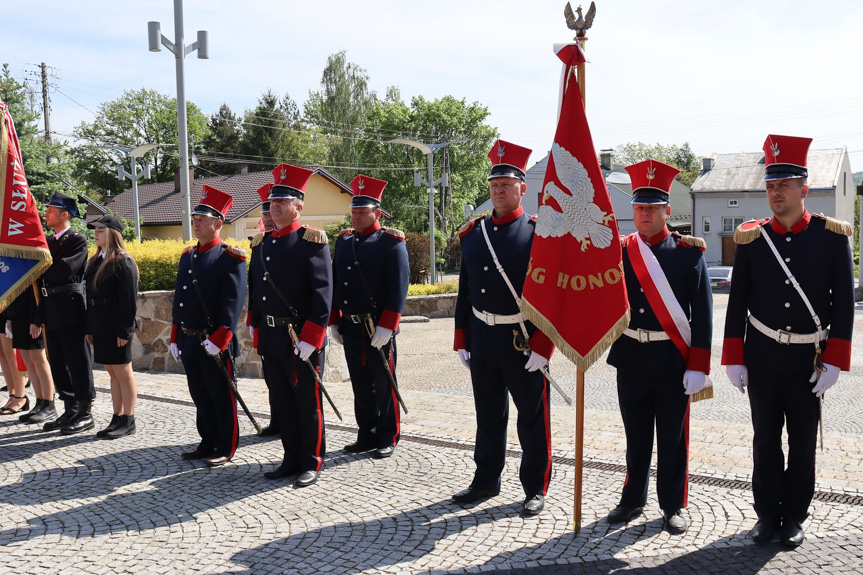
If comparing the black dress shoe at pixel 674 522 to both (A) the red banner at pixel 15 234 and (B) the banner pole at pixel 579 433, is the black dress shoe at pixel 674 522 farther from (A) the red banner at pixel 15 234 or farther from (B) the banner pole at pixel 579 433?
(A) the red banner at pixel 15 234

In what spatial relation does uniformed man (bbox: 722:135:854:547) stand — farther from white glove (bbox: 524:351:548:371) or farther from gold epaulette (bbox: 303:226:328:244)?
gold epaulette (bbox: 303:226:328:244)

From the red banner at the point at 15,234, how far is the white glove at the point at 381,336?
122 inches

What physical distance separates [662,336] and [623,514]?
41.7 inches

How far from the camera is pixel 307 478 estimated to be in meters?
5.52

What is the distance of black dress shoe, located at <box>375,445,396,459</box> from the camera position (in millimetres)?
6152

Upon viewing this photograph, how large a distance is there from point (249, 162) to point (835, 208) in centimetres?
4064

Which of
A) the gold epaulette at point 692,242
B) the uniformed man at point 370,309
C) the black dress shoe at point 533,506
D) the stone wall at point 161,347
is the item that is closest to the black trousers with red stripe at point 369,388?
the uniformed man at point 370,309

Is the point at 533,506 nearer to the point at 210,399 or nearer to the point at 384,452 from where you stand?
the point at 384,452

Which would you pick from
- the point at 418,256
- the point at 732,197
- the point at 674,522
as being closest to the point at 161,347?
the point at 674,522

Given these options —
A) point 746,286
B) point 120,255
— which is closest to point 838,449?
point 746,286

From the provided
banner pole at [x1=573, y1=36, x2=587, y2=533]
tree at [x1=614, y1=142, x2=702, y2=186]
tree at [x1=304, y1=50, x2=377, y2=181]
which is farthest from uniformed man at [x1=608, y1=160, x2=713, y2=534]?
tree at [x1=614, y1=142, x2=702, y2=186]

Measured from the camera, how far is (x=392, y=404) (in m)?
6.36

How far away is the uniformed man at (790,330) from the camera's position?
424 centimetres

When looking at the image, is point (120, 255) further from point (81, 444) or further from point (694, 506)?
point (694, 506)
